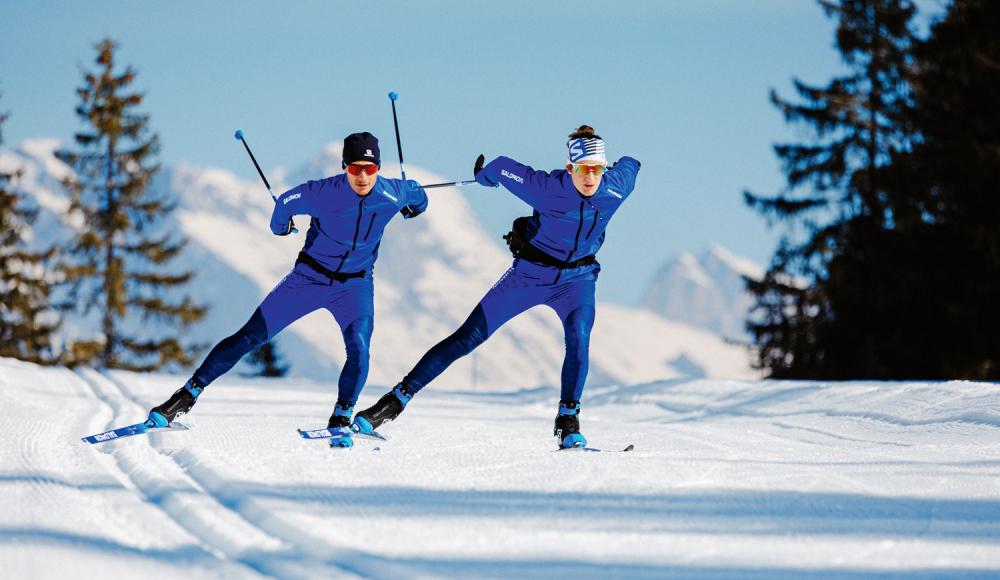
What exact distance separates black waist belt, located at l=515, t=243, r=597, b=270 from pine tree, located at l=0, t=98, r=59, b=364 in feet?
79.7

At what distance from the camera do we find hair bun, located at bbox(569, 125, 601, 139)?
6.57 metres

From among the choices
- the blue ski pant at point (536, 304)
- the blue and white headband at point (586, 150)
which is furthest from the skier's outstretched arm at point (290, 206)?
the blue and white headband at point (586, 150)

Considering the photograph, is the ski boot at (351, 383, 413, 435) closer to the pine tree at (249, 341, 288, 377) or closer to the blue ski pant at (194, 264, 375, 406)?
the blue ski pant at (194, 264, 375, 406)

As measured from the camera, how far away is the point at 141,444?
5902 mm

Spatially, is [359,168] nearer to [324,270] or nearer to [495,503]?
[324,270]

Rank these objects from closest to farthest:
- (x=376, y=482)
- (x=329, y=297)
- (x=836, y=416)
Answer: (x=376, y=482) < (x=329, y=297) < (x=836, y=416)

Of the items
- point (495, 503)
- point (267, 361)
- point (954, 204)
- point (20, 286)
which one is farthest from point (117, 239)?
point (495, 503)

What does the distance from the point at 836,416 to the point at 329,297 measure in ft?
14.8

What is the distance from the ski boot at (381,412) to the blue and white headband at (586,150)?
5.86 ft

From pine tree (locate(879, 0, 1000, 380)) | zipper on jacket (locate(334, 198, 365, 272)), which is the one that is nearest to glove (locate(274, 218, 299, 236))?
zipper on jacket (locate(334, 198, 365, 272))

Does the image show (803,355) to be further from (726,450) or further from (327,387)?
(726,450)

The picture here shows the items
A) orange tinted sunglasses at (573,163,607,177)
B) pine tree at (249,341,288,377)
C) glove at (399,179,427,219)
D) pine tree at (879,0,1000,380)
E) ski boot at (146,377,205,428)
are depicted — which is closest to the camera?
orange tinted sunglasses at (573,163,607,177)

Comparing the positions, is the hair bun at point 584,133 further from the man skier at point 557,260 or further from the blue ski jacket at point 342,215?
the blue ski jacket at point 342,215

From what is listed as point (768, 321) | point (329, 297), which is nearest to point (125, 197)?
point (768, 321)
